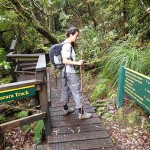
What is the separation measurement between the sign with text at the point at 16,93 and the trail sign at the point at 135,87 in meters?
2.09

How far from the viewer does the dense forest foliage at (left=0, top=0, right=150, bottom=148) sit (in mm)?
6041

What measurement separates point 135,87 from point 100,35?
509 centimetres

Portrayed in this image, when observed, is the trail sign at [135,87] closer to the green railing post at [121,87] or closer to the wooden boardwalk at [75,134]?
the green railing post at [121,87]

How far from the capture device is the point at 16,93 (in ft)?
12.1

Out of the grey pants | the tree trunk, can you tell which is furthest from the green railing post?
the tree trunk

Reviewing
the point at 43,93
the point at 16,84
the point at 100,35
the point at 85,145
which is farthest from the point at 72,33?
the point at 100,35

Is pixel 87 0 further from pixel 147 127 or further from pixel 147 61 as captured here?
pixel 147 127

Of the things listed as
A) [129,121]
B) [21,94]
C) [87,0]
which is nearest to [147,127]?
[129,121]

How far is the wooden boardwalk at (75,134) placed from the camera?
12.7 ft

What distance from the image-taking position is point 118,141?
414 cm

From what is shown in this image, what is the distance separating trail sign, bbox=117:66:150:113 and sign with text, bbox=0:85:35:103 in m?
2.09

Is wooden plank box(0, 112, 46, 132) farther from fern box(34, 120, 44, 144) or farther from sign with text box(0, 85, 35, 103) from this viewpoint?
fern box(34, 120, 44, 144)

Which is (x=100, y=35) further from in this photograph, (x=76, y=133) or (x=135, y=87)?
(x=76, y=133)

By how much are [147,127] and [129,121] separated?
1.33ft
